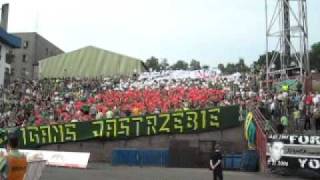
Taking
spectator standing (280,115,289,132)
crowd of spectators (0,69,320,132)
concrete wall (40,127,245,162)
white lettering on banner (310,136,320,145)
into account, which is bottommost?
concrete wall (40,127,245,162)

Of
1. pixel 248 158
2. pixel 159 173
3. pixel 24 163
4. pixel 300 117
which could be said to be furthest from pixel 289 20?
pixel 24 163

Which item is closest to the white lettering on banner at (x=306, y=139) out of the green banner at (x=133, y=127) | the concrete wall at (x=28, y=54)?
the green banner at (x=133, y=127)

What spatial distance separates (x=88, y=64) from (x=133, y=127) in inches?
1600

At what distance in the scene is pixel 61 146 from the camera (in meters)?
34.2

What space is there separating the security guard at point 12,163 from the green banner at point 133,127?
22320 millimetres

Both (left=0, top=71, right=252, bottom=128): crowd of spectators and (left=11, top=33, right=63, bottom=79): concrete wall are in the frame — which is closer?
(left=0, top=71, right=252, bottom=128): crowd of spectators

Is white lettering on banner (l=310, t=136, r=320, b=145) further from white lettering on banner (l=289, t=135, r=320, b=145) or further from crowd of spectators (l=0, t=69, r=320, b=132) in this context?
crowd of spectators (l=0, t=69, r=320, b=132)

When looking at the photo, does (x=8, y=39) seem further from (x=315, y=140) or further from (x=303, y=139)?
(x=315, y=140)

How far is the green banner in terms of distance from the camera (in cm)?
3206

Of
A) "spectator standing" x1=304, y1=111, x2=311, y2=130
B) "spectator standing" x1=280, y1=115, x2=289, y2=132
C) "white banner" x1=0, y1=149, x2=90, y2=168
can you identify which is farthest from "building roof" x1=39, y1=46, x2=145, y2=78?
"spectator standing" x1=304, y1=111, x2=311, y2=130

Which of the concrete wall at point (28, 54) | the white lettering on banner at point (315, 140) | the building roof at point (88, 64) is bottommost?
the white lettering on banner at point (315, 140)

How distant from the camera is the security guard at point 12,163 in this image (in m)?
9.63

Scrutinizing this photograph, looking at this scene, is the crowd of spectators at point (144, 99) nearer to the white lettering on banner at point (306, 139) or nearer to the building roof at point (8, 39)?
the white lettering on banner at point (306, 139)

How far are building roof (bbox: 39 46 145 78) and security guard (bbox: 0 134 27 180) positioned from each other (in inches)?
2368
